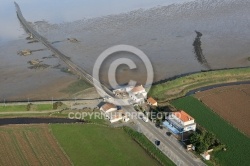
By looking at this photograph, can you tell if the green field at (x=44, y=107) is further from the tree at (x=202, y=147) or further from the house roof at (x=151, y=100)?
the tree at (x=202, y=147)

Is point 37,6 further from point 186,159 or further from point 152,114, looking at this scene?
point 186,159

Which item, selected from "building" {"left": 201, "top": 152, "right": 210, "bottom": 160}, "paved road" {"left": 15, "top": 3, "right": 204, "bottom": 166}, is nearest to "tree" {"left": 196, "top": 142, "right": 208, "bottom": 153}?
"building" {"left": 201, "top": 152, "right": 210, "bottom": 160}

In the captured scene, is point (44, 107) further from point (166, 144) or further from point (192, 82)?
point (192, 82)

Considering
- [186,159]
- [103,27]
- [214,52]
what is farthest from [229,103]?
[103,27]

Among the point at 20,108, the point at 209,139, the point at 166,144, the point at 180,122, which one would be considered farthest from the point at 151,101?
the point at 20,108

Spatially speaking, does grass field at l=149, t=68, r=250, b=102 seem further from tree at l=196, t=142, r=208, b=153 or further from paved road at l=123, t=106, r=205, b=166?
tree at l=196, t=142, r=208, b=153
